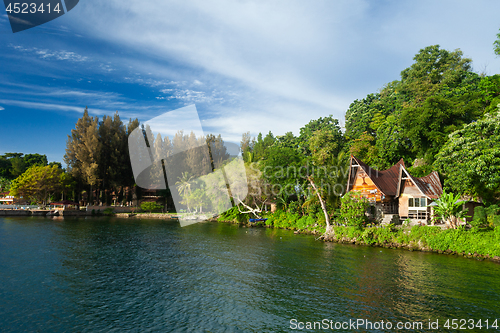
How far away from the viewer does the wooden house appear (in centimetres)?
3244

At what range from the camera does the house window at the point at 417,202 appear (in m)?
32.3

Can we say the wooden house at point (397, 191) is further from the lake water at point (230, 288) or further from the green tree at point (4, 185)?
the green tree at point (4, 185)

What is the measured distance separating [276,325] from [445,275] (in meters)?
14.0

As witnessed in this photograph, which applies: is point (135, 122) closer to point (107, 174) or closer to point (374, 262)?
point (107, 174)

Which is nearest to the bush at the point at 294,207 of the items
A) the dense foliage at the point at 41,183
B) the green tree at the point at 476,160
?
the green tree at the point at 476,160

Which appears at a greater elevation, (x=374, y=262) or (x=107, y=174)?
(x=107, y=174)

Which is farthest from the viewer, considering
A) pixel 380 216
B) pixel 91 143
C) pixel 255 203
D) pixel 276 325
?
pixel 91 143

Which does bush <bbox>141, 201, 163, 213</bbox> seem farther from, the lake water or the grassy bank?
the grassy bank

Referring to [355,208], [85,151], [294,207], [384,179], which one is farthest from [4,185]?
[384,179]

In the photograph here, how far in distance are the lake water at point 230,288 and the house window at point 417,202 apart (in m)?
7.85

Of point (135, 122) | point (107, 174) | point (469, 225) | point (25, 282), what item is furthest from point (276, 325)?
point (135, 122)

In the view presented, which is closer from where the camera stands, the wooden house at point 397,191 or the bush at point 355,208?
the bush at point 355,208

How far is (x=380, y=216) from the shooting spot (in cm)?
3453

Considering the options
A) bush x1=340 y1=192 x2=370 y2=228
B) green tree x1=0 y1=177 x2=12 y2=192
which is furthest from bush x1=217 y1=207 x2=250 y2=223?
green tree x1=0 y1=177 x2=12 y2=192
